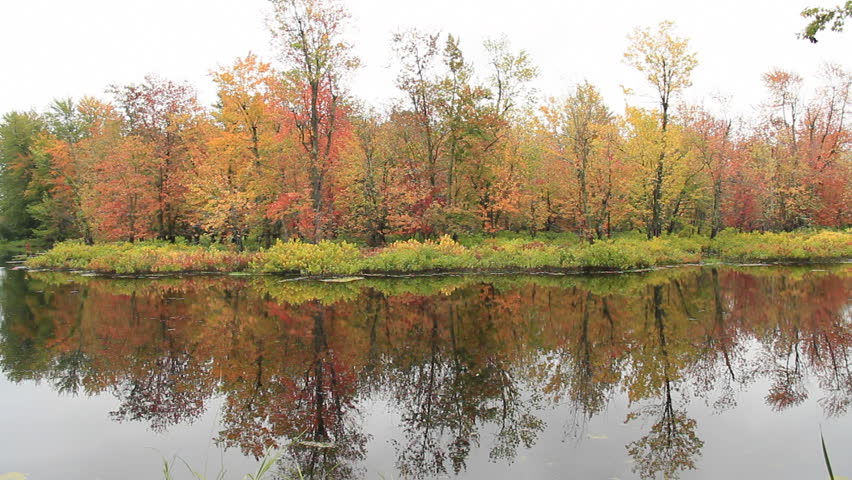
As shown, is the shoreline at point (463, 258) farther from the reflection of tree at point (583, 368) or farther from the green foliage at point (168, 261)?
the reflection of tree at point (583, 368)

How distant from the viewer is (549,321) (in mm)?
10930

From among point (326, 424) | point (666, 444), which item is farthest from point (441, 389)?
point (666, 444)

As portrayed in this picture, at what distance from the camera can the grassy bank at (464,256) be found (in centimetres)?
2036

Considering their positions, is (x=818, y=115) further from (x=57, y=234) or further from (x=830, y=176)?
(x=57, y=234)

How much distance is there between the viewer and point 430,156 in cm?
2675

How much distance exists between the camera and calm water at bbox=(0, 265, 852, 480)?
5.01m

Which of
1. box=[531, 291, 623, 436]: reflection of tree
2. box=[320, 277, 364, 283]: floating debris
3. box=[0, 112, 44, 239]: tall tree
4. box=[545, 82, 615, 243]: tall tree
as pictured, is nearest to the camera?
box=[531, 291, 623, 436]: reflection of tree

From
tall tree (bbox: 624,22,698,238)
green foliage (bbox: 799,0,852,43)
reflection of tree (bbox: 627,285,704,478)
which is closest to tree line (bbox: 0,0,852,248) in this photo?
tall tree (bbox: 624,22,698,238)

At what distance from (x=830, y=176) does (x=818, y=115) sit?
5.02 metres

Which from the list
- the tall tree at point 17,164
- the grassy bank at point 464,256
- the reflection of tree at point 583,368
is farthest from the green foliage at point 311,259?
the tall tree at point 17,164

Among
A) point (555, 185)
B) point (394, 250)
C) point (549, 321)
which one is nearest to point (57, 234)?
point (394, 250)

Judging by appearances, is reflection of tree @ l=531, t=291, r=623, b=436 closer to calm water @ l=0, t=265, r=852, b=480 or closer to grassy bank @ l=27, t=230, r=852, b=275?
calm water @ l=0, t=265, r=852, b=480

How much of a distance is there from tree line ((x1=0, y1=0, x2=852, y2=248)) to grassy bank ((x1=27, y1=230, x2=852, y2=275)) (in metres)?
2.40

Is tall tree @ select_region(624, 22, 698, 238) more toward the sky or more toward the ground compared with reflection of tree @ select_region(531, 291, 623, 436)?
more toward the sky
